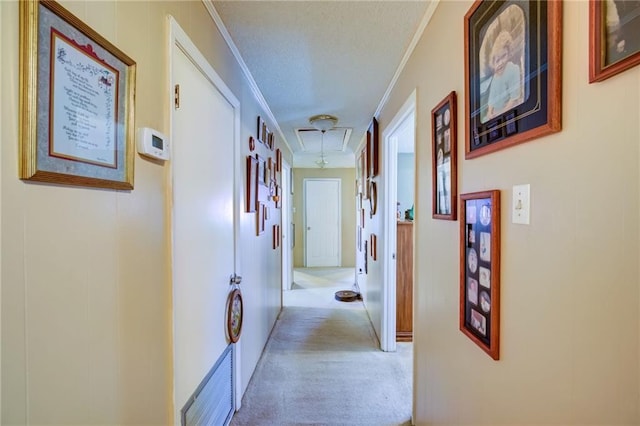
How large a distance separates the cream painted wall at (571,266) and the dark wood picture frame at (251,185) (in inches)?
57.5

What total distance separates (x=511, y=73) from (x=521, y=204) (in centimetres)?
38

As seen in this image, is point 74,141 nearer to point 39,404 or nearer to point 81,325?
point 81,325

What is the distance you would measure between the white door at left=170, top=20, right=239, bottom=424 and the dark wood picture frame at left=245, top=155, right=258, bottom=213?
1.13 ft

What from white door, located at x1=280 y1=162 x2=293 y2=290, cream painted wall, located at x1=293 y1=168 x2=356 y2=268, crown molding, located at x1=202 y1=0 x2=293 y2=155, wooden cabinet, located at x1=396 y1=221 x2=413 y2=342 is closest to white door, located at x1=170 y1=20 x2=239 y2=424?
crown molding, located at x1=202 y1=0 x2=293 y2=155

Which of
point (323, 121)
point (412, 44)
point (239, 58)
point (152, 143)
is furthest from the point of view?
point (323, 121)

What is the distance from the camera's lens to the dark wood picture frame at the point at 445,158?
1252 millimetres

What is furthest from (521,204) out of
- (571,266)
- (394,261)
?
(394,261)

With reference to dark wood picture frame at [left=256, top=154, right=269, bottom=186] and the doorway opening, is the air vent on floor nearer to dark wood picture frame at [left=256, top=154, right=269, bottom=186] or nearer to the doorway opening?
dark wood picture frame at [left=256, top=154, right=269, bottom=186]

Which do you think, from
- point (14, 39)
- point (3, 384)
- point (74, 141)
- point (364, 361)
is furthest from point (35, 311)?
point (364, 361)

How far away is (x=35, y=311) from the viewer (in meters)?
0.60

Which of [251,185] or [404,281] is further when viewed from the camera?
[404,281]

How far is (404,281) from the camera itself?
9.66ft

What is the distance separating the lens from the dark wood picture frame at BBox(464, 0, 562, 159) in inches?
28.0

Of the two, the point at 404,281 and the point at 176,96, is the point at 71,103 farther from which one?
the point at 404,281
